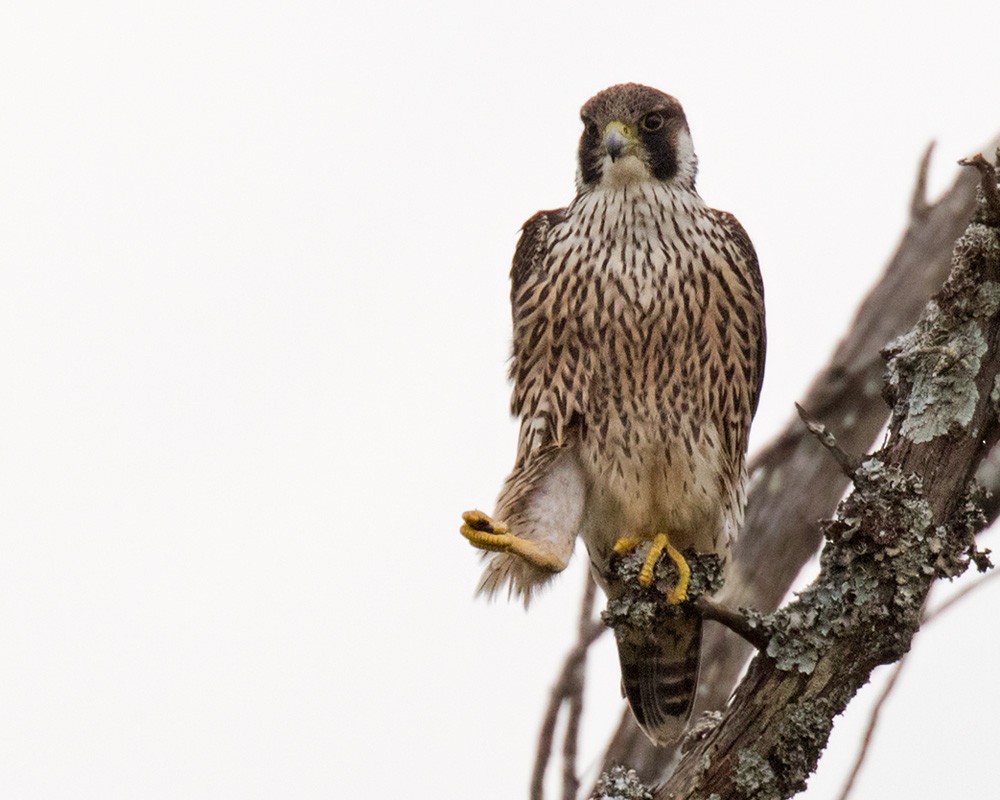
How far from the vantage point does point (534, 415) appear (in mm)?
3463

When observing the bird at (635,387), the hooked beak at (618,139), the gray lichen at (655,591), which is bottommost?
the gray lichen at (655,591)

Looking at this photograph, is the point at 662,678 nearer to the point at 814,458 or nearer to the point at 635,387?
the point at 635,387

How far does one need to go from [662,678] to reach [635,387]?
69cm

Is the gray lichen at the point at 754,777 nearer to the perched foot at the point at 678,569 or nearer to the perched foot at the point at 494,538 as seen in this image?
the perched foot at the point at 678,569

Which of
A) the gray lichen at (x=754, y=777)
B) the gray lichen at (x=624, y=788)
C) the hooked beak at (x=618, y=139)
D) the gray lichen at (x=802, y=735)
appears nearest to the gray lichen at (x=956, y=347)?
the gray lichen at (x=802, y=735)

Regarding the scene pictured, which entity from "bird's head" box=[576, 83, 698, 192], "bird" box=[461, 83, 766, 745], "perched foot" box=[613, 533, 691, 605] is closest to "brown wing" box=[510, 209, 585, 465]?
"bird" box=[461, 83, 766, 745]

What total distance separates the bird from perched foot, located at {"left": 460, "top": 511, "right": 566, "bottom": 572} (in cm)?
4

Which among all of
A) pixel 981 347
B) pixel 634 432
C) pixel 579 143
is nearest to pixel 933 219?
pixel 579 143

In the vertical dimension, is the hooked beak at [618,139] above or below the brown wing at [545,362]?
above

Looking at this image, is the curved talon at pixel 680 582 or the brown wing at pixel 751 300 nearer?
the curved talon at pixel 680 582

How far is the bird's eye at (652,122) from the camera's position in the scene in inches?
144

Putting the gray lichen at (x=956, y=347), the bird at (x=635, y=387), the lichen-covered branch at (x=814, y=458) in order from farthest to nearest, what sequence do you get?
the lichen-covered branch at (x=814, y=458) < the bird at (x=635, y=387) < the gray lichen at (x=956, y=347)

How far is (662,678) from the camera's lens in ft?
11.5

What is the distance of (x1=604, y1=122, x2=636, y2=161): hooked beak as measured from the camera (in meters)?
3.58
